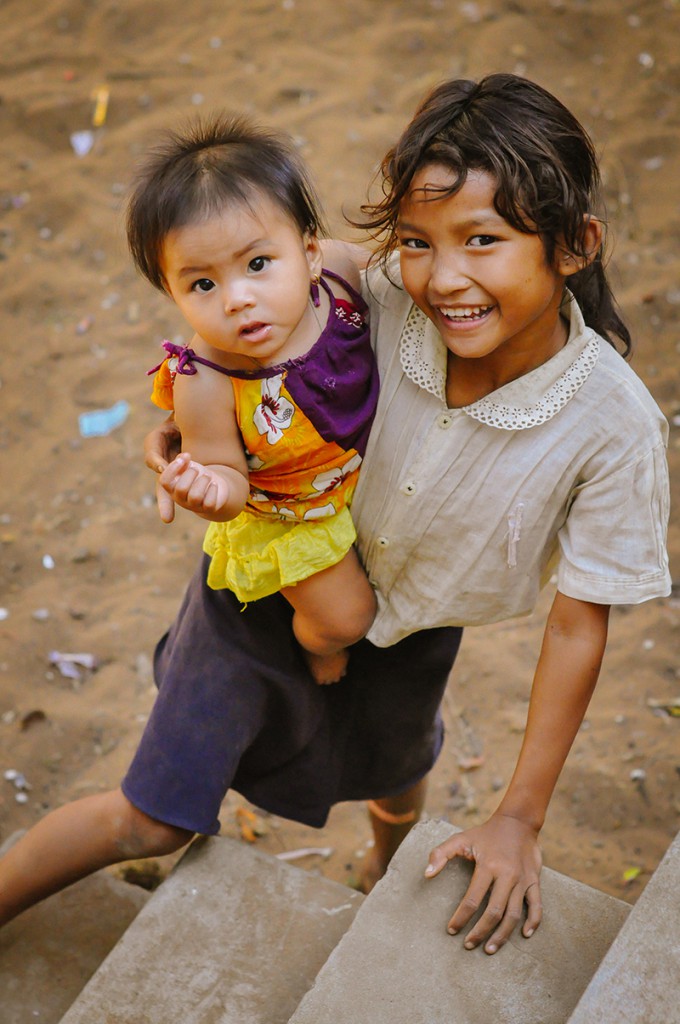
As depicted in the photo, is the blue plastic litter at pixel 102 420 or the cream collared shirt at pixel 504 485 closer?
the cream collared shirt at pixel 504 485

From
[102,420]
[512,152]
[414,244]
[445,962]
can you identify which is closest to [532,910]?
[445,962]

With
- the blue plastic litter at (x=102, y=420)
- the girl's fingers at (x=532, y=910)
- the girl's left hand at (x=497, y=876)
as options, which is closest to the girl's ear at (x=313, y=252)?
the girl's left hand at (x=497, y=876)

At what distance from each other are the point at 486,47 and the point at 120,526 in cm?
297

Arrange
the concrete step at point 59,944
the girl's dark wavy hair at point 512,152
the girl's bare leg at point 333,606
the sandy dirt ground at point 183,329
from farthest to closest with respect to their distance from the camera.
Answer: the sandy dirt ground at point 183,329
the concrete step at point 59,944
the girl's bare leg at point 333,606
the girl's dark wavy hair at point 512,152

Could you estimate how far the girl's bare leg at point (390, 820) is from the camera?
8.23 feet

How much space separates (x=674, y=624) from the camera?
10.5 feet

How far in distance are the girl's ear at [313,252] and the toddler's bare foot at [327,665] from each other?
27.8 inches

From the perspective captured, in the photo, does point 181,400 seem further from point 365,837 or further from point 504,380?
point 365,837

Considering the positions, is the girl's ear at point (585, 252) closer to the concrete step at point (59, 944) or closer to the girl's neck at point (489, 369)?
the girl's neck at point (489, 369)

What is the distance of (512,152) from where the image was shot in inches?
57.6

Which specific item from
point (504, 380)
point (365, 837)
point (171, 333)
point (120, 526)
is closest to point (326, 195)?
point (171, 333)

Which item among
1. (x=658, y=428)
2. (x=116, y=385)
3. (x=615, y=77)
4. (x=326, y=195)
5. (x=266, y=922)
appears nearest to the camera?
(x=658, y=428)

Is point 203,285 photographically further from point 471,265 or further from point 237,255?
point 471,265

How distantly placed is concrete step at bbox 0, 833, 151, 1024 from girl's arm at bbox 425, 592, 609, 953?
2.83 feet
